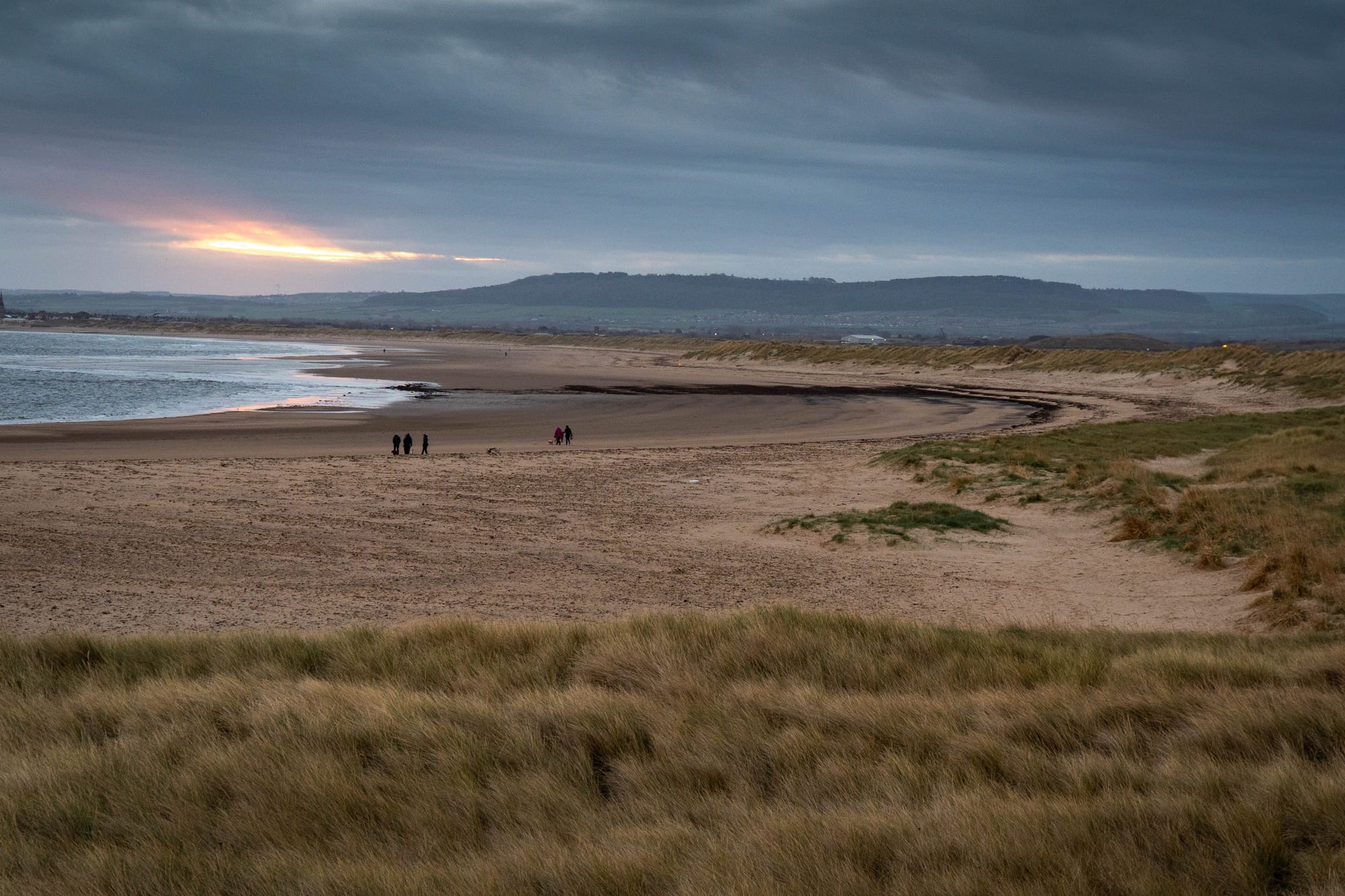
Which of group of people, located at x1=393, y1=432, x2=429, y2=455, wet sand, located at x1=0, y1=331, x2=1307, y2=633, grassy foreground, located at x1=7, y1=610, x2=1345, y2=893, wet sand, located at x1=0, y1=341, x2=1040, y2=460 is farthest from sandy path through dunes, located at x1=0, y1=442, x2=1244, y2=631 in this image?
wet sand, located at x1=0, y1=341, x2=1040, y2=460

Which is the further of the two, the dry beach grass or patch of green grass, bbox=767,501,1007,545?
patch of green grass, bbox=767,501,1007,545

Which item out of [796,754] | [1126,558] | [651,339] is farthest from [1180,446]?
[651,339]

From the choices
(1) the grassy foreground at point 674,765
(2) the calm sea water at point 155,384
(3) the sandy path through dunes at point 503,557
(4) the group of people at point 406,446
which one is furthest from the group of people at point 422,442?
(1) the grassy foreground at point 674,765

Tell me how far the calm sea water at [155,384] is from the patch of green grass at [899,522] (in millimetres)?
29084

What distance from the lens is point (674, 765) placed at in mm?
5090

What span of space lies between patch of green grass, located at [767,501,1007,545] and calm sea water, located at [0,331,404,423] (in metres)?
29.1

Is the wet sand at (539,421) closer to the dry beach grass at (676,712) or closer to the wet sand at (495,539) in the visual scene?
the wet sand at (495,539)

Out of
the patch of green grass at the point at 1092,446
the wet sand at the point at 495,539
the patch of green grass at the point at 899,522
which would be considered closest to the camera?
the wet sand at the point at 495,539

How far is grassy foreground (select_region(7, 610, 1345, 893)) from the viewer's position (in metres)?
3.95

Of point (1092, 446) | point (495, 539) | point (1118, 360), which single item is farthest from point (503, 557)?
point (1118, 360)

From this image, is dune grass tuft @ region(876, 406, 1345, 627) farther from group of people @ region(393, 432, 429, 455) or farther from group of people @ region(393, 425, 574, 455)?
group of people @ region(393, 432, 429, 455)

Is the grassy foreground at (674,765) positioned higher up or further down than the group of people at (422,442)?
higher up

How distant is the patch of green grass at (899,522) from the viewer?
15906 mm

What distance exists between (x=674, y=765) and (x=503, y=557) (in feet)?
30.9
